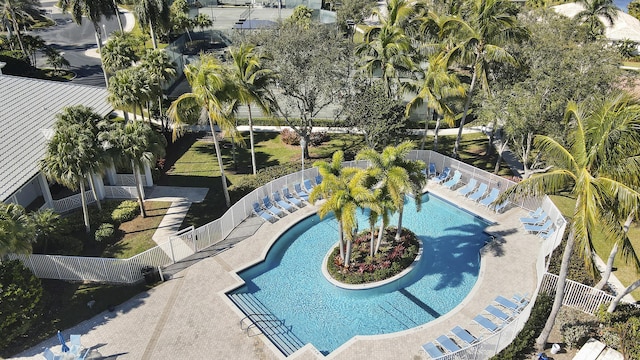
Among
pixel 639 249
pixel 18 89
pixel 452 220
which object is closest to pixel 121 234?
pixel 18 89

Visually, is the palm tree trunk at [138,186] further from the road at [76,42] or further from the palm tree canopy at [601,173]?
the road at [76,42]

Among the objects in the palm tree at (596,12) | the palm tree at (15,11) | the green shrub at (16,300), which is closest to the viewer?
the green shrub at (16,300)

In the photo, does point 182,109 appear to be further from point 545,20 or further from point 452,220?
point 545,20

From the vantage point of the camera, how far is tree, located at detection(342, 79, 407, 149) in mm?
28094

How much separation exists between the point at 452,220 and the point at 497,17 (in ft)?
40.3

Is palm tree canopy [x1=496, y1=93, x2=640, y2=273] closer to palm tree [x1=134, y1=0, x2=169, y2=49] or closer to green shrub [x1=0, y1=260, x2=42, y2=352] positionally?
green shrub [x1=0, y1=260, x2=42, y2=352]

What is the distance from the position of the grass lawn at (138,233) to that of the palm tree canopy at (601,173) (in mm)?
18249

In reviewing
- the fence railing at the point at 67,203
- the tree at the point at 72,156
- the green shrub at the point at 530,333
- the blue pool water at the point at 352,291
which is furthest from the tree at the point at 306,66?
the green shrub at the point at 530,333

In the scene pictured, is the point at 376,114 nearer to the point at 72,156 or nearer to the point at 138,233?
the point at 138,233

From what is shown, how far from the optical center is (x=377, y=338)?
17.9 metres

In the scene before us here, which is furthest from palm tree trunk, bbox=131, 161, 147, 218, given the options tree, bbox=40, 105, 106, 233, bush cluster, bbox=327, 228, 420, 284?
bush cluster, bbox=327, 228, 420, 284

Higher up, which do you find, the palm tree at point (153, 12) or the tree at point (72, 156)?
the palm tree at point (153, 12)

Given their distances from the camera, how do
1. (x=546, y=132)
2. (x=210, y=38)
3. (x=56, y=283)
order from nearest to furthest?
(x=56, y=283)
(x=546, y=132)
(x=210, y=38)

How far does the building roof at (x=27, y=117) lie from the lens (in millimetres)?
22312
